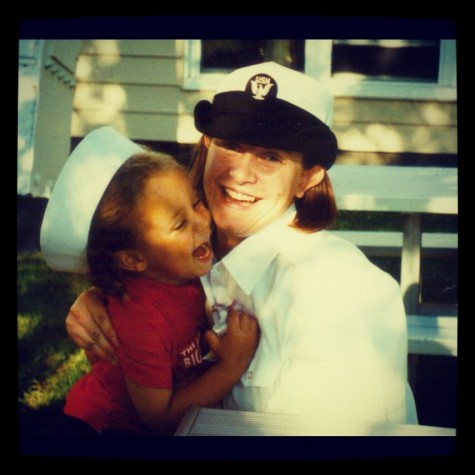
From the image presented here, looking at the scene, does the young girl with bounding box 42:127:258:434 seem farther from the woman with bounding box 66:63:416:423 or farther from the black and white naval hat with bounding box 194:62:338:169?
the black and white naval hat with bounding box 194:62:338:169

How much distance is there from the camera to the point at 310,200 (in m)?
1.62

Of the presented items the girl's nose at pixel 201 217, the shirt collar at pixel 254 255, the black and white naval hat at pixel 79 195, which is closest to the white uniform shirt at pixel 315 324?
the shirt collar at pixel 254 255

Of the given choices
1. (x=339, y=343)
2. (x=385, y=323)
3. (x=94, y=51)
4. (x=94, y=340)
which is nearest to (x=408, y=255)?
(x=385, y=323)

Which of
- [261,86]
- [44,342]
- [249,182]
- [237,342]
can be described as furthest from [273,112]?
[44,342]

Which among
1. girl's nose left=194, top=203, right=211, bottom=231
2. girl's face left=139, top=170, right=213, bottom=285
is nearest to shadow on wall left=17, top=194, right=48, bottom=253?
girl's face left=139, top=170, right=213, bottom=285

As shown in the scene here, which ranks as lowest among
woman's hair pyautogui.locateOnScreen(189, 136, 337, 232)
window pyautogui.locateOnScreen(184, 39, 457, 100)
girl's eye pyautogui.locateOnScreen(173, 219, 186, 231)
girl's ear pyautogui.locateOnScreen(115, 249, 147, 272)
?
girl's ear pyautogui.locateOnScreen(115, 249, 147, 272)

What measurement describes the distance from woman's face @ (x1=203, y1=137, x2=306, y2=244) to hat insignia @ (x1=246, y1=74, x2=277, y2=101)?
135mm

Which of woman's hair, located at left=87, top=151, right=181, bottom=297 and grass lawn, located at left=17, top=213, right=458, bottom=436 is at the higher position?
woman's hair, located at left=87, top=151, right=181, bottom=297

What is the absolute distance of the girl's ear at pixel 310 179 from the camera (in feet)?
5.22

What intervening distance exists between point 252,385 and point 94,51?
1.00m

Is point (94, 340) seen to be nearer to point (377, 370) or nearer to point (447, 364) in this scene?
point (377, 370)

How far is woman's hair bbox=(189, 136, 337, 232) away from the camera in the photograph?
157 cm

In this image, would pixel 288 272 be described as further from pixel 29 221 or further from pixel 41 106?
pixel 41 106

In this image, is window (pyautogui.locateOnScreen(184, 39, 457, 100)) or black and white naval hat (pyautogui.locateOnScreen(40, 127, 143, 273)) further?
window (pyautogui.locateOnScreen(184, 39, 457, 100))
